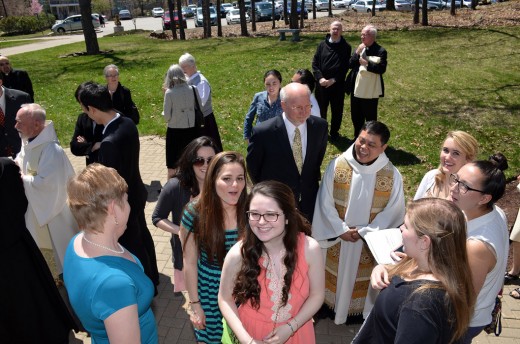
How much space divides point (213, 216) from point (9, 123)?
14.0 ft

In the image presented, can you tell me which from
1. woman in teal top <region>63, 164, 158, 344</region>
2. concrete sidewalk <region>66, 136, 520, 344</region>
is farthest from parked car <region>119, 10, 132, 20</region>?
woman in teal top <region>63, 164, 158, 344</region>

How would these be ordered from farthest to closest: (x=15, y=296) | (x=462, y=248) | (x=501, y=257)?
(x=15, y=296) → (x=501, y=257) → (x=462, y=248)

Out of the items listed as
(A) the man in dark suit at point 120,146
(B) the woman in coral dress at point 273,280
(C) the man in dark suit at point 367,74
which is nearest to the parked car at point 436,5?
(C) the man in dark suit at point 367,74

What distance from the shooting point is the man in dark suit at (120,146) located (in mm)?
3961

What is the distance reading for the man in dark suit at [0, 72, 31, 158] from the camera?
5480mm

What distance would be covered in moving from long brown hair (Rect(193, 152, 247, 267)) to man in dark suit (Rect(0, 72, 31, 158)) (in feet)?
12.7

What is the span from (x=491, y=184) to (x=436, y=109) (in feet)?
27.0

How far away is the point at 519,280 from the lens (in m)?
4.73

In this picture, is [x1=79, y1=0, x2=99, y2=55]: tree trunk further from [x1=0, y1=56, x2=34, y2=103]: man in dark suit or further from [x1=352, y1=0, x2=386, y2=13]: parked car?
[x1=352, y1=0, x2=386, y2=13]: parked car

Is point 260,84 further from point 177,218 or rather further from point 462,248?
point 462,248

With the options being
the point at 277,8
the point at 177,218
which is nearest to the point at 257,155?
the point at 177,218

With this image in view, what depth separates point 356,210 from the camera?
3830 millimetres

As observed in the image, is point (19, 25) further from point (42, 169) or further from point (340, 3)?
point (42, 169)

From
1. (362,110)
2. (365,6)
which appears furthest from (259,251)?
(365,6)
